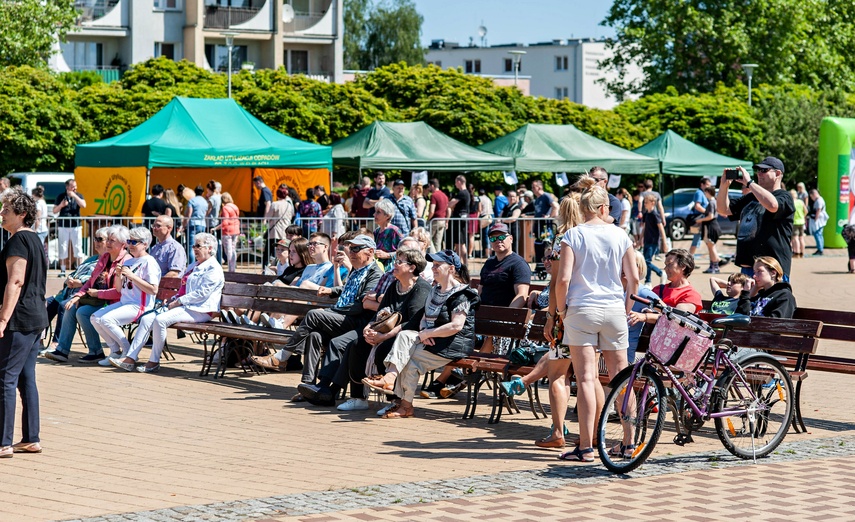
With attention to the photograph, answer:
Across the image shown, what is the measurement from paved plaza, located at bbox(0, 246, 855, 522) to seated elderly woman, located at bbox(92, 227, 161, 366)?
1577mm

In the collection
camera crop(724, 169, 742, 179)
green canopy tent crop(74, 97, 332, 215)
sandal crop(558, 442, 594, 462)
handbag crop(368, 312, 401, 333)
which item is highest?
green canopy tent crop(74, 97, 332, 215)

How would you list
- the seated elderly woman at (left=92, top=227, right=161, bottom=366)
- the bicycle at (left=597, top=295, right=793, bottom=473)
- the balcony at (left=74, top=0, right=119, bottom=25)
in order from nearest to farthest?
the bicycle at (left=597, top=295, right=793, bottom=473) → the seated elderly woman at (left=92, top=227, right=161, bottom=366) → the balcony at (left=74, top=0, right=119, bottom=25)

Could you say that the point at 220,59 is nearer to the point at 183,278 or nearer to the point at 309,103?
the point at 309,103

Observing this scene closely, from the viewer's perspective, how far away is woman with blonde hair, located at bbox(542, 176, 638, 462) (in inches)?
311

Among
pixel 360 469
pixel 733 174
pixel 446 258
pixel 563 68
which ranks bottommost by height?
pixel 360 469

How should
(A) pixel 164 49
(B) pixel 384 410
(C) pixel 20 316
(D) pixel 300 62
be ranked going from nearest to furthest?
1. (C) pixel 20 316
2. (B) pixel 384 410
3. (A) pixel 164 49
4. (D) pixel 300 62

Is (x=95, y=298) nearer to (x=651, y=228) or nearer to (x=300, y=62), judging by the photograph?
(x=651, y=228)

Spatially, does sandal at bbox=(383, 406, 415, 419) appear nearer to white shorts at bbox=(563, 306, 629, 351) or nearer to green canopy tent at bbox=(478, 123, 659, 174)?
white shorts at bbox=(563, 306, 629, 351)

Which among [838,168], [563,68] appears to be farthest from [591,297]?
[563,68]

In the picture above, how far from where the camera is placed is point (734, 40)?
6044cm

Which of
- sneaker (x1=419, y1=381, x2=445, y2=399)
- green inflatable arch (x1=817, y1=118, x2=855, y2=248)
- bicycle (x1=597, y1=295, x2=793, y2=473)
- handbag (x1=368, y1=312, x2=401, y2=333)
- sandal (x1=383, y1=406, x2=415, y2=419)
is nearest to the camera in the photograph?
bicycle (x1=597, y1=295, x2=793, y2=473)

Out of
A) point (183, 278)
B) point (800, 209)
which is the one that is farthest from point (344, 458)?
point (800, 209)

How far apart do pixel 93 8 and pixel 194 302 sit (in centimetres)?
4826

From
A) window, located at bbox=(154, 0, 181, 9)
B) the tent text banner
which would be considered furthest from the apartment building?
the tent text banner
